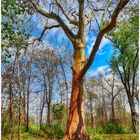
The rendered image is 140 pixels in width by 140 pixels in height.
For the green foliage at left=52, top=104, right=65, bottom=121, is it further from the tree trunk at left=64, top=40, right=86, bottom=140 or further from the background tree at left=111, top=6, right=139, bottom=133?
the tree trunk at left=64, top=40, right=86, bottom=140

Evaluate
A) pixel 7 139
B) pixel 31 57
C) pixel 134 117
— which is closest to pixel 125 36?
pixel 134 117

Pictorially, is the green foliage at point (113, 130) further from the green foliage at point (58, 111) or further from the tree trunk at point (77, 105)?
the tree trunk at point (77, 105)

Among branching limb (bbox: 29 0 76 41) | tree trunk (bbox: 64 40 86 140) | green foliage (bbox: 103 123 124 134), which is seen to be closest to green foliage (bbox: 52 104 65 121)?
green foliage (bbox: 103 123 124 134)

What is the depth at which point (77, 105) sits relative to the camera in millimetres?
6625

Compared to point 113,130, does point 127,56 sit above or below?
above

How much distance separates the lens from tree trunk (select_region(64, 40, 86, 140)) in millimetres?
6398

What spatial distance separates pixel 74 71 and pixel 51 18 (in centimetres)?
182

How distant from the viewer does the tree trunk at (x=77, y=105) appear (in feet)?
21.0

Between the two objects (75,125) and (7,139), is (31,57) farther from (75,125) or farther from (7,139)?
(75,125)

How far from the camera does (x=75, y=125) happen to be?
6465mm

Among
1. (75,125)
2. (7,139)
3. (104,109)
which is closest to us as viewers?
(75,125)

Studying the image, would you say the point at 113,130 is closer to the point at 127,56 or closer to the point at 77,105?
the point at 127,56

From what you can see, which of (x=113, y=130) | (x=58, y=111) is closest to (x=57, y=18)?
(x=58, y=111)

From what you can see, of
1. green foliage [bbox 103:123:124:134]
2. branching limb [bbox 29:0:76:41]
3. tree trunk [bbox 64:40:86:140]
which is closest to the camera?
tree trunk [bbox 64:40:86:140]
